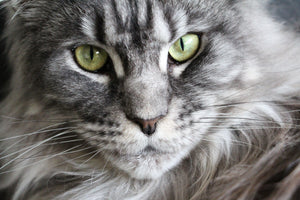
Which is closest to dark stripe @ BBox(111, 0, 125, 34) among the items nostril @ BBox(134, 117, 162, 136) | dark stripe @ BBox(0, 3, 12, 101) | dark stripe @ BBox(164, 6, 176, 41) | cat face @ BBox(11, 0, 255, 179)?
cat face @ BBox(11, 0, 255, 179)

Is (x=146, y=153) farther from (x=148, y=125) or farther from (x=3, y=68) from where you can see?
(x=3, y=68)

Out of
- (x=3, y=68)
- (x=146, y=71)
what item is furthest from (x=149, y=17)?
(x=3, y=68)

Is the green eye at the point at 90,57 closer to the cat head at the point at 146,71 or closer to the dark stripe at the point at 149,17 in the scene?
the cat head at the point at 146,71

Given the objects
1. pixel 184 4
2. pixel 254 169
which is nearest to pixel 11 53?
pixel 184 4

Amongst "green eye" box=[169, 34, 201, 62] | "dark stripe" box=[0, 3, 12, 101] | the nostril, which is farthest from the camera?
"dark stripe" box=[0, 3, 12, 101]

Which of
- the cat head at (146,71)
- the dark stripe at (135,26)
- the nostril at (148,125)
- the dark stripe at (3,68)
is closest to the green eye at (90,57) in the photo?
the cat head at (146,71)

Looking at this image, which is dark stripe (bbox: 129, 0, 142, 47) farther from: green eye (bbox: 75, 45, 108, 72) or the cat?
green eye (bbox: 75, 45, 108, 72)
